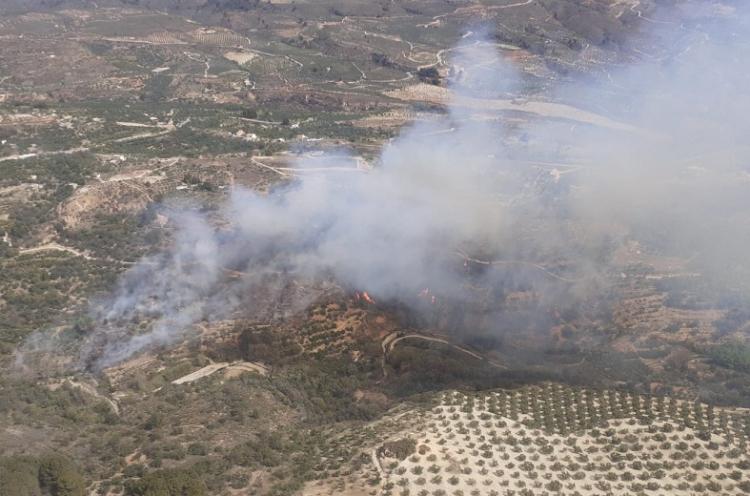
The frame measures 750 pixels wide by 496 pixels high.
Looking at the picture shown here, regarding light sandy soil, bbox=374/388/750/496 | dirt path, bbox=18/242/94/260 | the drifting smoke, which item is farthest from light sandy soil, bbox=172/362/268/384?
dirt path, bbox=18/242/94/260

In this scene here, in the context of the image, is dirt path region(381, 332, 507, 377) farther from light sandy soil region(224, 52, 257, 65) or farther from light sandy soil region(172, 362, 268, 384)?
light sandy soil region(224, 52, 257, 65)

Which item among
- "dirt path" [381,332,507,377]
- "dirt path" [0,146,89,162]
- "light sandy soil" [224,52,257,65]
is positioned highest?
"light sandy soil" [224,52,257,65]

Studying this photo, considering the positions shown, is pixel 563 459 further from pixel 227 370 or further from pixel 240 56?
pixel 240 56

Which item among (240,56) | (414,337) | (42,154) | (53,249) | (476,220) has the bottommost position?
(414,337)

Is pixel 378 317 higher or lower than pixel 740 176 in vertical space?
lower

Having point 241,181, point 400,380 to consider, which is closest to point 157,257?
point 241,181

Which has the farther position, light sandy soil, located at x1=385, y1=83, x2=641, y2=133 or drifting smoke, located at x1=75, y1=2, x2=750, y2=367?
light sandy soil, located at x1=385, y1=83, x2=641, y2=133

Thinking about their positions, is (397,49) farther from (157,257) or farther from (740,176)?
(157,257)

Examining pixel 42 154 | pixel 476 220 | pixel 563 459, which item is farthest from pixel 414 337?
pixel 42 154
